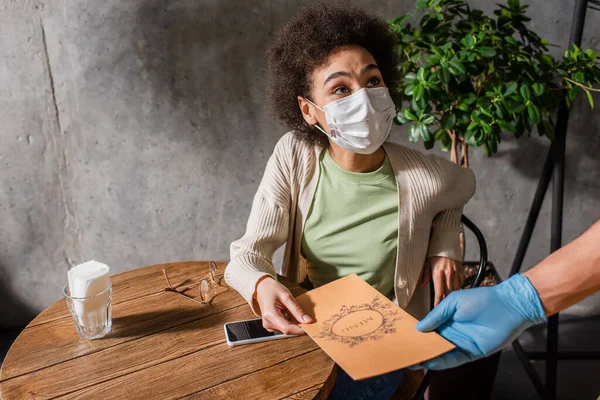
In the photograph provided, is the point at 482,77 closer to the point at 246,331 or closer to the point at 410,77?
the point at 410,77

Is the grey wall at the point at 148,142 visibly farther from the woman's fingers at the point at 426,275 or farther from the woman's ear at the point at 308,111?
the woman's fingers at the point at 426,275

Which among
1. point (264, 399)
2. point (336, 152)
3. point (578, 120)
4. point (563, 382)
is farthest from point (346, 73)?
point (563, 382)

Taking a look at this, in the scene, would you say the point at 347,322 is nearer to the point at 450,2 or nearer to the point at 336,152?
the point at 336,152

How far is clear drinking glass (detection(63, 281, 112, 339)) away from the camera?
1.25 meters

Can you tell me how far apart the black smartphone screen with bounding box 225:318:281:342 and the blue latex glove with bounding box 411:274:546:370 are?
1.26 ft

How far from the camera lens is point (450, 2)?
6.34 feet

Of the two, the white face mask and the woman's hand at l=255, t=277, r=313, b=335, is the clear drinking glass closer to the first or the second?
the woman's hand at l=255, t=277, r=313, b=335

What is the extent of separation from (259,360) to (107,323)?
388 millimetres

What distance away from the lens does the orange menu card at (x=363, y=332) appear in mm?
995

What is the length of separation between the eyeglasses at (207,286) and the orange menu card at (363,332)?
0.31m

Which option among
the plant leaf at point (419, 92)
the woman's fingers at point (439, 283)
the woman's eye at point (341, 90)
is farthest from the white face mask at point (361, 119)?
the woman's fingers at point (439, 283)

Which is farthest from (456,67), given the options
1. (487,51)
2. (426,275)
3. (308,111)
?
(426,275)

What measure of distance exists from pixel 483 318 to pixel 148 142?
1.72 m

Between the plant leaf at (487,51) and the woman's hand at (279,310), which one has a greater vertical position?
the plant leaf at (487,51)
